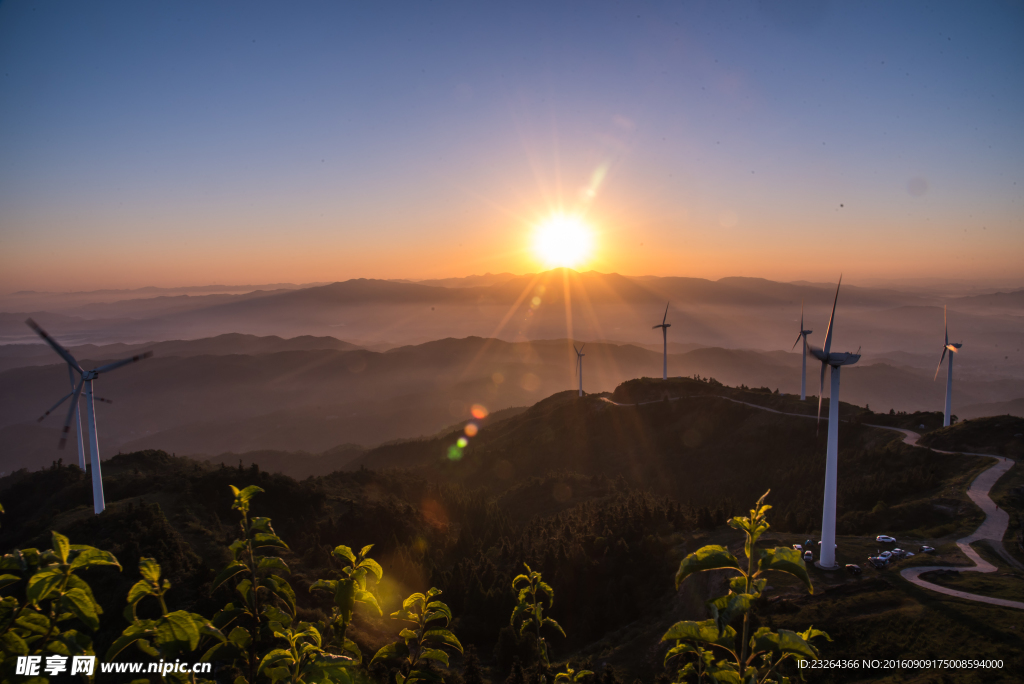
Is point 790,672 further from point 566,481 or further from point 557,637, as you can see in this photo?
point 566,481

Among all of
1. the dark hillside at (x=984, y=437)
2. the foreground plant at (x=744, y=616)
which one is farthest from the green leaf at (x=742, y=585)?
the dark hillside at (x=984, y=437)

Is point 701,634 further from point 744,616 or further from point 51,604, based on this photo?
point 51,604

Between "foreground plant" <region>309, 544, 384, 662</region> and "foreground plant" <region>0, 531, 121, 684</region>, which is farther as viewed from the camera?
"foreground plant" <region>309, 544, 384, 662</region>

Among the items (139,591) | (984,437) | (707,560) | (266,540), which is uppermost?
(266,540)

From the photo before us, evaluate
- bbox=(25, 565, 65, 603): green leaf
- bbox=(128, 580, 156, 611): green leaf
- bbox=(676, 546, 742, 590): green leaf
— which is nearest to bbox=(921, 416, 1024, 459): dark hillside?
bbox=(676, 546, 742, 590): green leaf

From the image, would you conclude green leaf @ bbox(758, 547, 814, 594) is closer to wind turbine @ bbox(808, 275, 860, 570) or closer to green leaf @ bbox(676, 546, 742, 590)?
green leaf @ bbox(676, 546, 742, 590)

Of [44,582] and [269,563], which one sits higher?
[44,582]

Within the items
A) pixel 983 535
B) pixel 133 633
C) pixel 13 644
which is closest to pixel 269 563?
pixel 133 633
